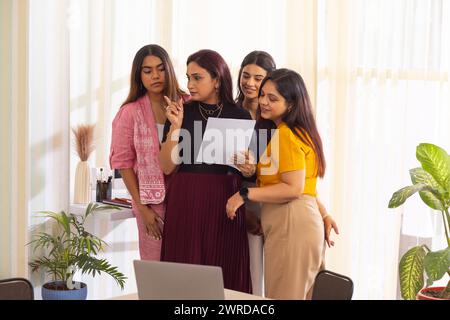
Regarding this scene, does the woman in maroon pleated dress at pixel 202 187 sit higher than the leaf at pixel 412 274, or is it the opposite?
the woman in maroon pleated dress at pixel 202 187

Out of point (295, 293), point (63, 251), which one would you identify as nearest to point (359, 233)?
point (295, 293)

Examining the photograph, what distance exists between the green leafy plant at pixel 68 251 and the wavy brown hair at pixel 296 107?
4.17 ft

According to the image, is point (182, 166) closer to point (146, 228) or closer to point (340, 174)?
point (146, 228)

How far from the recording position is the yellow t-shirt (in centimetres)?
373

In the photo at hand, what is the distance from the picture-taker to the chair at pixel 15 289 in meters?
2.64

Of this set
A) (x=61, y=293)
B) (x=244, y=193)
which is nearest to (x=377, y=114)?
(x=244, y=193)

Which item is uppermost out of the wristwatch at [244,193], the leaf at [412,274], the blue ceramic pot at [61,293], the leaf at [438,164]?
the leaf at [438,164]

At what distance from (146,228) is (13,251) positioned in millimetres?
821

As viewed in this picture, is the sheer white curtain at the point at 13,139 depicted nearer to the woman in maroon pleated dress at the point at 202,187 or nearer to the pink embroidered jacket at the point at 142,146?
the pink embroidered jacket at the point at 142,146

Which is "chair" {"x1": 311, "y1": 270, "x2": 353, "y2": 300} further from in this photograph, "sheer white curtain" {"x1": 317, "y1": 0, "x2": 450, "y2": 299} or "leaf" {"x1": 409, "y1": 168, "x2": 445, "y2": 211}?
"sheer white curtain" {"x1": 317, "y1": 0, "x2": 450, "y2": 299}

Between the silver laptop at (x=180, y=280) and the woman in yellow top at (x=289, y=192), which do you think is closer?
the silver laptop at (x=180, y=280)

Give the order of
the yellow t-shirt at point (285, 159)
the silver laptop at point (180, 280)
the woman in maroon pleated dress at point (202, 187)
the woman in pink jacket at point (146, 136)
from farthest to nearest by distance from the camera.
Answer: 1. the woman in pink jacket at point (146, 136)
2. the woman in maroon pleated dress at point (202, 187)
3. the yellow t-shirt at point (285, 159)
4. the silver laptop at point (180, 280)

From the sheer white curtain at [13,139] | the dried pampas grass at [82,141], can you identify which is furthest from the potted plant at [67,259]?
the dried pampas grass at [82,141]

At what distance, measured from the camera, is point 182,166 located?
3910mm
